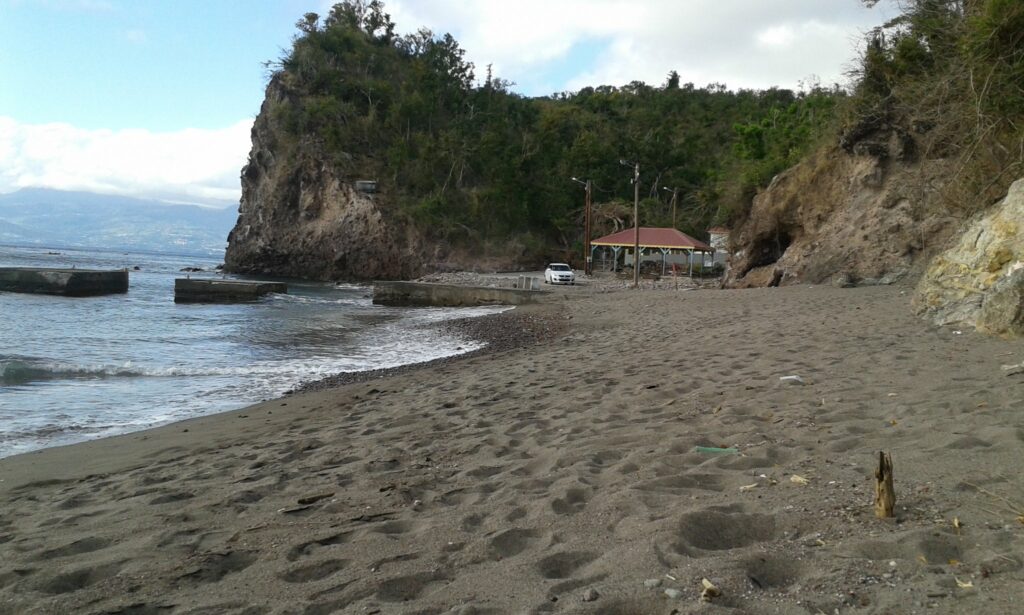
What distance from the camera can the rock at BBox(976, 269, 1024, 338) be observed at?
7656mm

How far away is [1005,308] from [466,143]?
2548 inches

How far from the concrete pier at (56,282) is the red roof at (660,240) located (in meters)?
30.7

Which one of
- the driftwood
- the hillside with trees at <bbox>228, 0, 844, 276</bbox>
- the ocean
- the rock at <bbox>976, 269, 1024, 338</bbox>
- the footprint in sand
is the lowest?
the ocean

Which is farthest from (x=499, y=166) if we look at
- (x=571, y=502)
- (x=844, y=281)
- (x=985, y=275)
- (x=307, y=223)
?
(x=571, y=502)

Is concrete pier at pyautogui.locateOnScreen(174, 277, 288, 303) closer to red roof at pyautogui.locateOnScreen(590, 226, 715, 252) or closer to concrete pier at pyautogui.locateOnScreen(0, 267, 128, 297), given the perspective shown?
concrete pier at pyautogui.locateOnScreen(0, 267, 128, 297)

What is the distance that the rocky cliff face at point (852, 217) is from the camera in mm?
20188

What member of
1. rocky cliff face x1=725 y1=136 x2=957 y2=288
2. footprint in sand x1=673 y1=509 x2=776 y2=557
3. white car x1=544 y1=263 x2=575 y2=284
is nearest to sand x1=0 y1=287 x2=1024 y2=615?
footprint in sand x1=673 y1=509 x2=776 y2=557

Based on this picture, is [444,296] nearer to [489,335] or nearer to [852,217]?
[489,335]

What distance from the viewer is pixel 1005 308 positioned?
25.8 ft

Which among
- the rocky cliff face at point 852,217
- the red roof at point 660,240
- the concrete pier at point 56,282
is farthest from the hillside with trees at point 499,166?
the concrete pier at point 56,282

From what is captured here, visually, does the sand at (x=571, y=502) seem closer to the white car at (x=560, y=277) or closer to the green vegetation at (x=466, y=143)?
the white car at (x=560, y=277)

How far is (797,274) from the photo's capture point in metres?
24.2

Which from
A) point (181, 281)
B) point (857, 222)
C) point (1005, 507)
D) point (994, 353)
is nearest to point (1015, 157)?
point (994, 353)

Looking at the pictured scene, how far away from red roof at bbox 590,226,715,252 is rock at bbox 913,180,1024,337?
33488 millimetres
